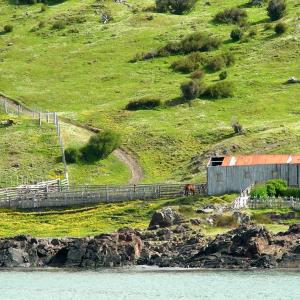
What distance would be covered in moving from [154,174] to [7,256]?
3355 cm

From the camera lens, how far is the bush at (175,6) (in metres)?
197

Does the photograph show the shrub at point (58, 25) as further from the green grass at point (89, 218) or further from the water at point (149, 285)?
the water at point (149, 285)

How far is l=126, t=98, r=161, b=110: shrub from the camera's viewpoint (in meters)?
153

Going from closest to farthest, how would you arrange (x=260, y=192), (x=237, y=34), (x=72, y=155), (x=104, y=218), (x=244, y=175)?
(x=260, y=192) < (x=104, y=218) < (x=244, y=175) < (x=72, y=155) < (x=237, y=34)

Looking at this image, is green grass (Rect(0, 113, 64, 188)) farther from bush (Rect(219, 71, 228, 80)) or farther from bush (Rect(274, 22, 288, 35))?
bush (Rect(274, 22, 288, 35))

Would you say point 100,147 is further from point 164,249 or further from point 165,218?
point 164,249

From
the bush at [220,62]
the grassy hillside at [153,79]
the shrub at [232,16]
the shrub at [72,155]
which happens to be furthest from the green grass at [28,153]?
the shrub at [232,16]

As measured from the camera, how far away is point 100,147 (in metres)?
136

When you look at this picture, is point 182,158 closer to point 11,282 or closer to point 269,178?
point 269,178

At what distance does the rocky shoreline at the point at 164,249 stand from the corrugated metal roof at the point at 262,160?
527 inches

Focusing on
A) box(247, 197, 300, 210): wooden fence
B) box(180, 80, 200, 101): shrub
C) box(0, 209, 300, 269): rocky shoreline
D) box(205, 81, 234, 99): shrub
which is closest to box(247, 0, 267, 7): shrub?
box(205, 81, 234, 99): shrub

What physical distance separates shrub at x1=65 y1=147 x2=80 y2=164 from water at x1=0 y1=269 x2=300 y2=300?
132ft

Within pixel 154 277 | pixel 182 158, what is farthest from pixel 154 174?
pixel 154 277

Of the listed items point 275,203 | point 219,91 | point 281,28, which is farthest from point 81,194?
point 281,28
